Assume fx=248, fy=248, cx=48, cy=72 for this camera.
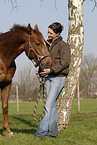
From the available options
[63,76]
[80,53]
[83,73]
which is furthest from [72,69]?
[83,73]

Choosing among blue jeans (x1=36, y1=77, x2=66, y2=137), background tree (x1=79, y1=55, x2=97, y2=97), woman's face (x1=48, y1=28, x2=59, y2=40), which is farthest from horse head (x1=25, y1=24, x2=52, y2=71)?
background tree (x1=79, y1=55, x2=97, y2=97)

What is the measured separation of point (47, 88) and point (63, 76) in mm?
427

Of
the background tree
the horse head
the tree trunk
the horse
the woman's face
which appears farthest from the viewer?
the background tree

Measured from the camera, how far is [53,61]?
17.0ft

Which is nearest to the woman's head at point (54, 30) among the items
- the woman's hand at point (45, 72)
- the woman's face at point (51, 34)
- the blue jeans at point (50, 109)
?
the woman's face at point (51, 34)

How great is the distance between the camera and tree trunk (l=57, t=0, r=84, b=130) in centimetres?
671

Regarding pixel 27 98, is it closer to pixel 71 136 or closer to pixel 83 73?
pixel 83 73

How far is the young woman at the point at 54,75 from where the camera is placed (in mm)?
5086

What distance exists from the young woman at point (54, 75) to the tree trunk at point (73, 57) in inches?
58.6

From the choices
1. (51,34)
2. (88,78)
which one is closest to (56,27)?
(51,34)

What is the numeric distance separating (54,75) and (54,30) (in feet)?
3.10

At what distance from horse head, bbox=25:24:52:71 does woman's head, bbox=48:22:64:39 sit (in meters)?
0.22

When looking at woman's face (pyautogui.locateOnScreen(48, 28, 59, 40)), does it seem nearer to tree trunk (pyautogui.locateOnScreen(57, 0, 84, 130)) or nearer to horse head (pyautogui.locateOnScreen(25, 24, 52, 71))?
horse head (pyautogui.locateOnScreen(25, 24, 52, 71))

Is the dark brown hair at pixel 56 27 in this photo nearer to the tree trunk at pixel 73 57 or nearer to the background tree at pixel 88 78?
the tree trunk at pixel 73 57
